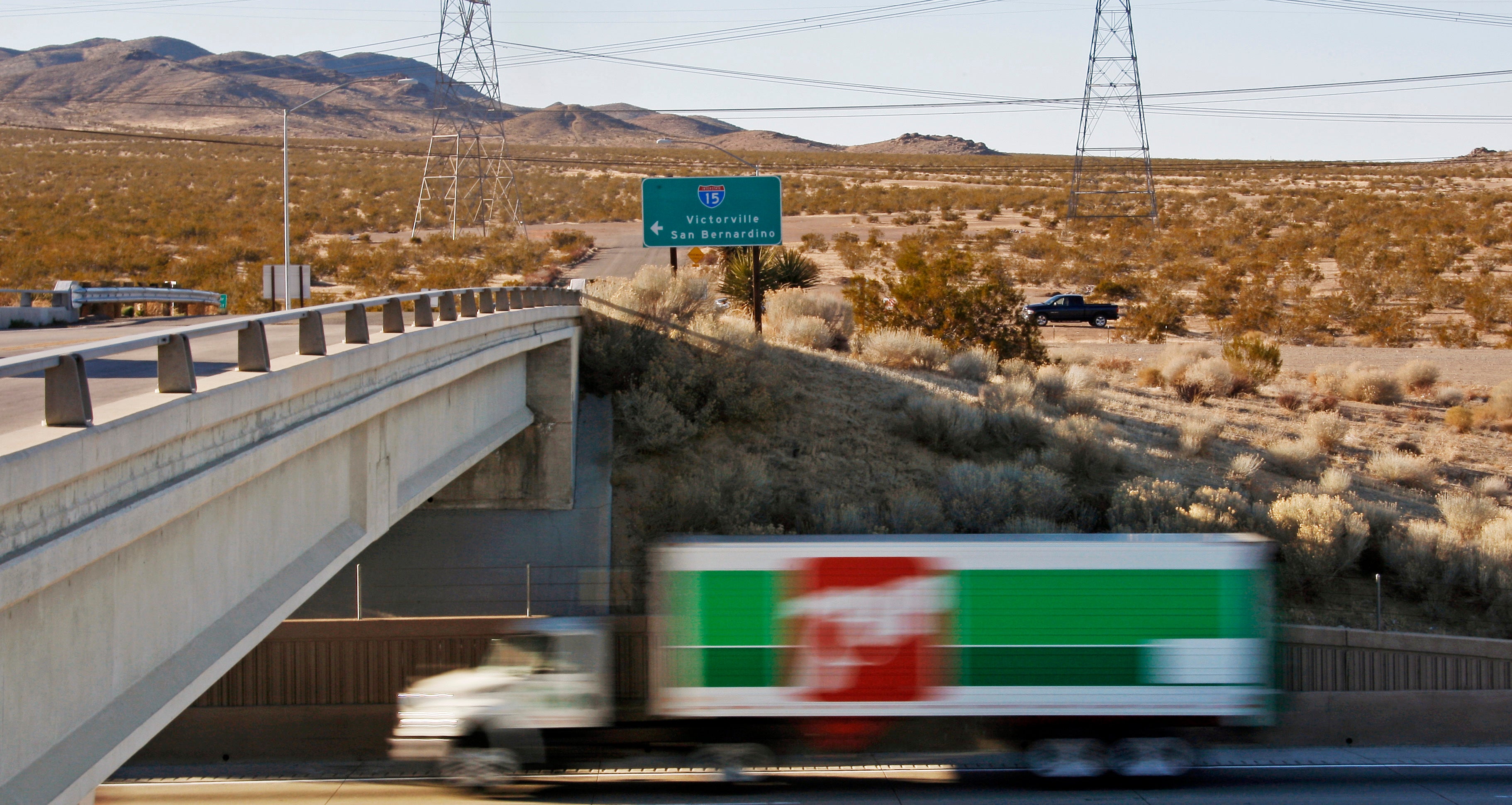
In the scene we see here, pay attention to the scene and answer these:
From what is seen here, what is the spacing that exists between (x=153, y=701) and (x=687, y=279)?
20.9 metres

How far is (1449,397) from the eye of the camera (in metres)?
31.4

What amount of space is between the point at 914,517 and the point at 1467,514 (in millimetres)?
10641

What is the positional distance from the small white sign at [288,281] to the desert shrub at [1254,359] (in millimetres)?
24385

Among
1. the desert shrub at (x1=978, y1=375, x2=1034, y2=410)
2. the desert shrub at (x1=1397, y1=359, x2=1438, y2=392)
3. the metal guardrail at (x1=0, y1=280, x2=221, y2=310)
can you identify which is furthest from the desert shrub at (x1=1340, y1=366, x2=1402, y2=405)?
the metal guardrail at (x1=0, y1=280, x2=221, y2=310)

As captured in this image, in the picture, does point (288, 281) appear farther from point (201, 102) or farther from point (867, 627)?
point (201, 102)

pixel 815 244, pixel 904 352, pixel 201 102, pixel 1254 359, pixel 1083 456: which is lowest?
pixel 1083 456

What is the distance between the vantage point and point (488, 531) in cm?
1767

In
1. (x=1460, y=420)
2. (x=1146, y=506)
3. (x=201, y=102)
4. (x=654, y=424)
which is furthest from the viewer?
(x=201, y=102)

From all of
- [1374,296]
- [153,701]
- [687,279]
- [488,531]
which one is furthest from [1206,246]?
[153,701]

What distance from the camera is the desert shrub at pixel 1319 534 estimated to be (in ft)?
58.4

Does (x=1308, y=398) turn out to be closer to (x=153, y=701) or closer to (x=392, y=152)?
(x=153, y=701)

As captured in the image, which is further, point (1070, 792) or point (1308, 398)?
point (1308, 398)

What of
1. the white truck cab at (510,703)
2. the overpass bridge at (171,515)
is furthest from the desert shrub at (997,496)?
→ the overpass bridge at (171,515)

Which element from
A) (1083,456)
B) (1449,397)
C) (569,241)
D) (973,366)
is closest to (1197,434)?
(1083,456)
